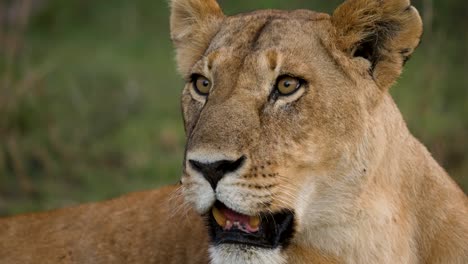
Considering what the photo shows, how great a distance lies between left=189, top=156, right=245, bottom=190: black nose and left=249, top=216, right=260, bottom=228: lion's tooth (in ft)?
0.67

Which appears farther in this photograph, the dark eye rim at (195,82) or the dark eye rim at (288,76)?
the dark eye rim at (195,82)

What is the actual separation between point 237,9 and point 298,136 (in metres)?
6.49

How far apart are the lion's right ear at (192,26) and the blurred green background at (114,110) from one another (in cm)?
260

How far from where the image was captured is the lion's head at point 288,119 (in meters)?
3.87

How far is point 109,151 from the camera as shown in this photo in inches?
330

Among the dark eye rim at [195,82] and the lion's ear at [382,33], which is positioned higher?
the lion's ear at [382,33]

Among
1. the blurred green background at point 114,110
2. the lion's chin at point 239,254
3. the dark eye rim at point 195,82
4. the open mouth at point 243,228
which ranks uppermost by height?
the dark eye rim at point 195,82

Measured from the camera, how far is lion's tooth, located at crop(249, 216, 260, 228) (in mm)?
3928

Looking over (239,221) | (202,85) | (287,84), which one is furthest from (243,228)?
(202,85)

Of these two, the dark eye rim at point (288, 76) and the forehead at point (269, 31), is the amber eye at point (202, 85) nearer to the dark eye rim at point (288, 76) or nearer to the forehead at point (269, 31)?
the forehead at point (269, 31)

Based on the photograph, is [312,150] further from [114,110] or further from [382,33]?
[114,110]

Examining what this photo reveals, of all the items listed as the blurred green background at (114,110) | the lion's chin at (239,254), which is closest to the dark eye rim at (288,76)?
the lion's chin at (239,254)

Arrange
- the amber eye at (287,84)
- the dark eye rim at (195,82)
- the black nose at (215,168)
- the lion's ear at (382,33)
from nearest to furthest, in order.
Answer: the black nose at (215,168), the amber eye at (287,84), the lion's ear at (382,33), the dark eye rim at (195,82)

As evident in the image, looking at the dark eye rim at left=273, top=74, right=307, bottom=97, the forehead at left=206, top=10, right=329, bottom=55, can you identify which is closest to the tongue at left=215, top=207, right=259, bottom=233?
the dark eye rim at left=273, top=74, right=307, bottom=97
